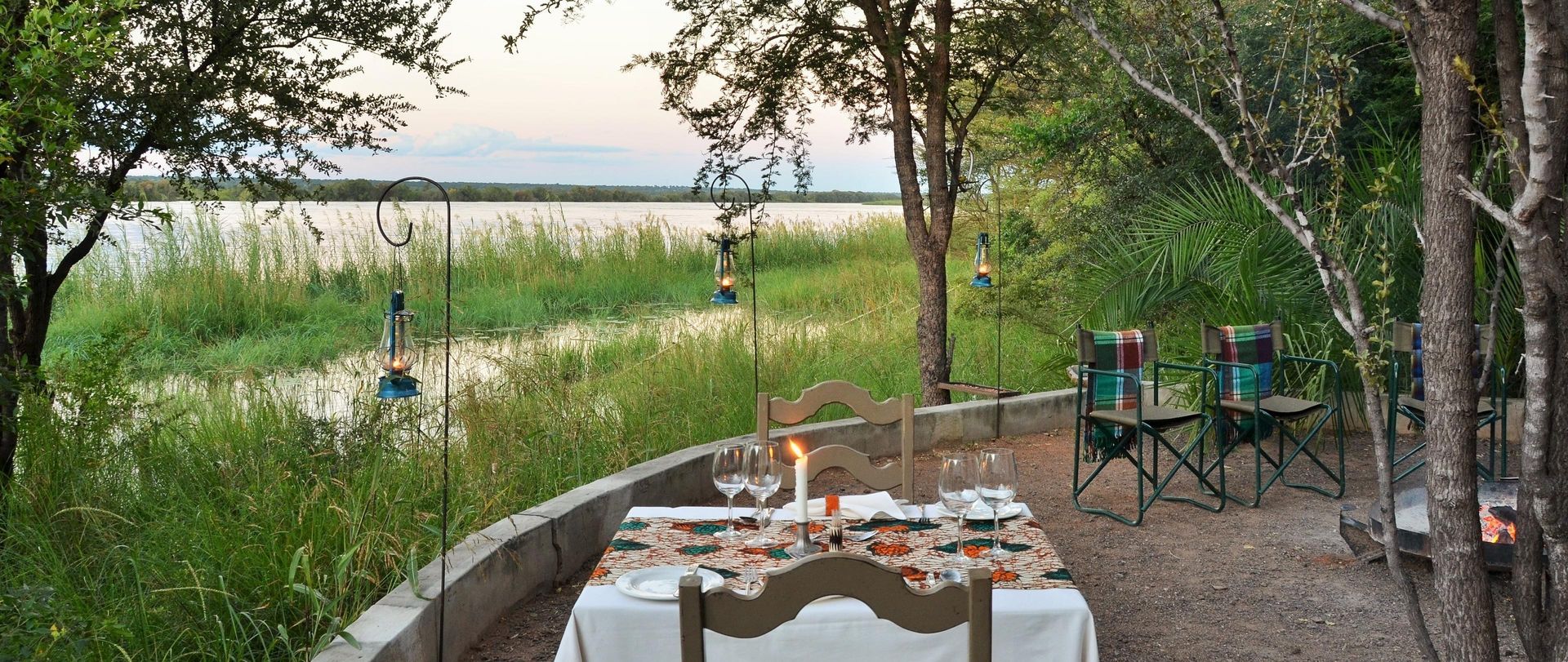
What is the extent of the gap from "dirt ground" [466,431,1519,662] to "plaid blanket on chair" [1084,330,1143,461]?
0.49 m

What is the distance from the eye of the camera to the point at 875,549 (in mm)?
2717

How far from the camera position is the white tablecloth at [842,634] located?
2.22 m

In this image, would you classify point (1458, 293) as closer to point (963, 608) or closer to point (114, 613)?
point (963, 608)

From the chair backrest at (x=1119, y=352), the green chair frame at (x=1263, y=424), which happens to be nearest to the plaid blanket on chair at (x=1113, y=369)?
the chair backrest at (x=1119, y=352)

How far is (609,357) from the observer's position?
870 centimetres

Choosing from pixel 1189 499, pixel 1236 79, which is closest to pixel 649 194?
pixel 1189 499

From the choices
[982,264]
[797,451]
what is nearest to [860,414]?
[797,451]

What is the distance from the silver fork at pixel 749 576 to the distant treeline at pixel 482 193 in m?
2.37

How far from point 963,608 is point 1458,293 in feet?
4.02

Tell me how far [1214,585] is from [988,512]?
Result: 70.2 inches

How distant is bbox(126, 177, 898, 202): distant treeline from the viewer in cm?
607

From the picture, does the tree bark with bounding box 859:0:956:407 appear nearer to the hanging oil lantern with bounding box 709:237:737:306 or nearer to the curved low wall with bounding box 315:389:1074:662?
the curved low wall with bounding box 315:389:1074:662

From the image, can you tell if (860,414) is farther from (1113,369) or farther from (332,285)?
(332,285)

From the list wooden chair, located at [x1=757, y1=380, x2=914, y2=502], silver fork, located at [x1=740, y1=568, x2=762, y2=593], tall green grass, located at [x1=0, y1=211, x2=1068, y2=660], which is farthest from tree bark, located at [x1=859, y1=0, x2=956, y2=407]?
silver fork, located at [x1=740, y1=568, x2=762, y2=593]
